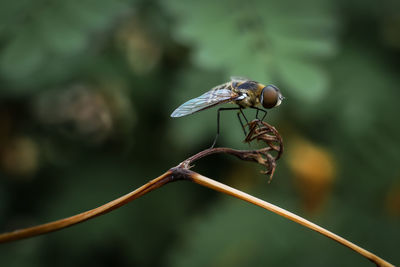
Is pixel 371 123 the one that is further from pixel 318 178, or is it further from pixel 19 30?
pixel 19 30

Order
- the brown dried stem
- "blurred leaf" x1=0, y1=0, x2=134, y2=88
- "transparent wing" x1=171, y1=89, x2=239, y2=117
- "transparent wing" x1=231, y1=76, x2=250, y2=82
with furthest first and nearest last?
"blurred leaf" x1=0, y1=0, x2=134, y2=88, "transparent wing" x1=231, y1=76, x2=250, y2=82, "transparent wing" x1=171, y1=89, x2=239, y2=117, the brown dried stem

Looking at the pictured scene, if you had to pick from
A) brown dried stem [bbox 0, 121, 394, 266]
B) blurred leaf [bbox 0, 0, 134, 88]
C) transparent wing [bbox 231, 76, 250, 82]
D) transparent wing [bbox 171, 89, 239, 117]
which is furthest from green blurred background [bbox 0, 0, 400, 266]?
brown dried stem [bbox 0, 121, 394, 266]

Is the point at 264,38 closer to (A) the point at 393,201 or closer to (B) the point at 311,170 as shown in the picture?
(B) the point at 311,170

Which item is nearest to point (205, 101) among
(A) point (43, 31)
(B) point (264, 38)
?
(B) point (264, 38)

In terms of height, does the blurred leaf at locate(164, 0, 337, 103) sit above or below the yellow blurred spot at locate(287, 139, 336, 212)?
above

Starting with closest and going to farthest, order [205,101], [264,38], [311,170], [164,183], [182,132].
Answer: [164,183], [205,101], [264,38], [182,132], [311,170]

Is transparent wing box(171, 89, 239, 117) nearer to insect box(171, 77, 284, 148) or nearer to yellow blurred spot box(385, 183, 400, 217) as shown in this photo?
insect box(171, 77, 284, 148)
